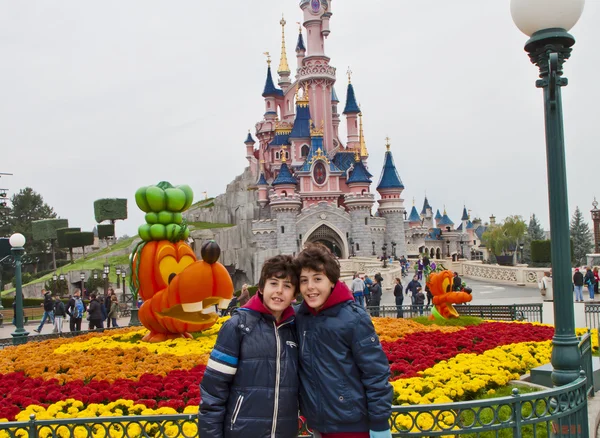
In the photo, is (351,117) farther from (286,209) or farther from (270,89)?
(286,209)

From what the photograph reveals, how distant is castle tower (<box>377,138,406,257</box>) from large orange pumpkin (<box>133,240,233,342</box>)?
41.7 m

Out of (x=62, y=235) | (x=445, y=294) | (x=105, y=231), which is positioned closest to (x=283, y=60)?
(x=105, y=231)

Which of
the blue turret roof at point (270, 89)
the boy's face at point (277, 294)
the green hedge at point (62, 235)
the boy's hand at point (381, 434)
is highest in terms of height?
the blue turret roof at point (270, 89)

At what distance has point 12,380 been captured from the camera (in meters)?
7.65

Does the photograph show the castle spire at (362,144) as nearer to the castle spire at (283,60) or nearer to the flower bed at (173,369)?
the castle spire at (283,60)

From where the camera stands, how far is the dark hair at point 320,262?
353 centimetres

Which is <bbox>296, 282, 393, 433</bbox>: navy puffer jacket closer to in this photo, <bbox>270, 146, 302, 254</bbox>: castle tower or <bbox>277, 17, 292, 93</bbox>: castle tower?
<bbox>270, 146, 302, 254</bbox>: castle tower

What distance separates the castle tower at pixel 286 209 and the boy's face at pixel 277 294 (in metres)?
44.6

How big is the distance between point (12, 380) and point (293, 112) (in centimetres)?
5617

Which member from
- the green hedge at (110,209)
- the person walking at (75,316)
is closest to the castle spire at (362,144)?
the green hedge at (110,209)

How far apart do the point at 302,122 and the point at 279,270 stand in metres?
51.4

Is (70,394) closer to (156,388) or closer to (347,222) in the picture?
(156,388)

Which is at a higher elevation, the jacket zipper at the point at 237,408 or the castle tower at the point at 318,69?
the castle tower at the point at 318,69

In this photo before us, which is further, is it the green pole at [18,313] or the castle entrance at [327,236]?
the castle entrance at [327,236]
